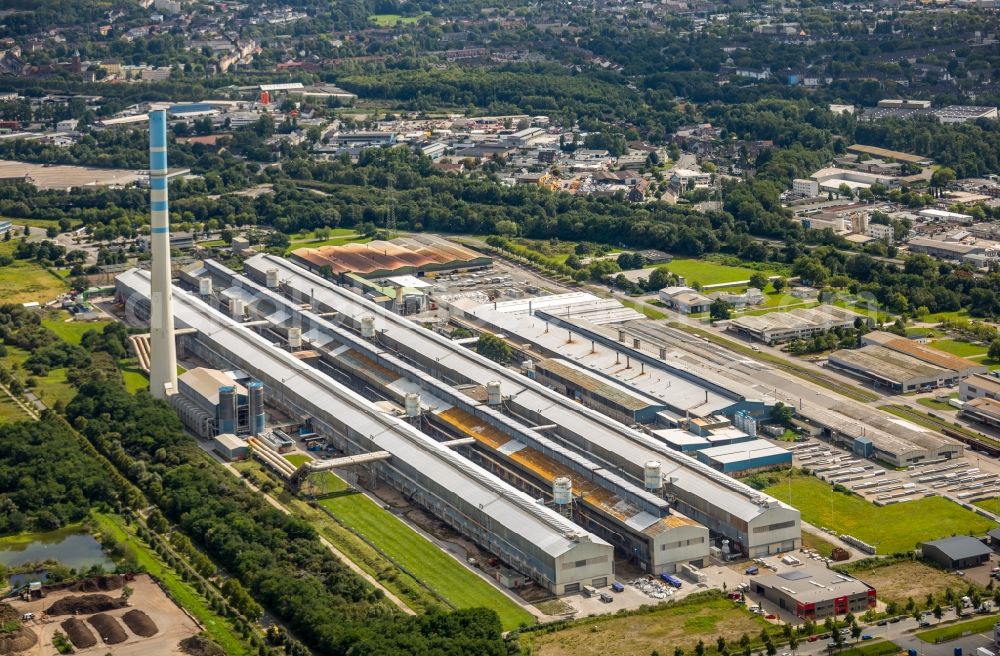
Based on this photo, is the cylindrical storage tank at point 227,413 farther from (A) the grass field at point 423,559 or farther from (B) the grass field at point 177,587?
(B) the grass field at point 177,587

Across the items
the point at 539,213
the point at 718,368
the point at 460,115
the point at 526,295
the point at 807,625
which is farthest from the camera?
the point at 460,115

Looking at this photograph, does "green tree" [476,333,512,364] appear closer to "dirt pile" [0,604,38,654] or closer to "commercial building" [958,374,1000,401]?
"commercial building" [958,374,1000,401]

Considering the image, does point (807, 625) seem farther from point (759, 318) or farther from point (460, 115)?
point (460, 115)

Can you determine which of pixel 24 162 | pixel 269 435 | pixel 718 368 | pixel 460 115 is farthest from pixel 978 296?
pixel 24 162

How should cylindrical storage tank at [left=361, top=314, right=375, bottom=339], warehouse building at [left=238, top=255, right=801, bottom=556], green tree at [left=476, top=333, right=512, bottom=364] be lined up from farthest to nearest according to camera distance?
cylindrical storage tank at [left=361, top=314, right=375, bottom=339]
green tree at [left=476, top=333, right=512, bottom=364]
warehouse building at [left=238, top=255, right=801, bottom=556]

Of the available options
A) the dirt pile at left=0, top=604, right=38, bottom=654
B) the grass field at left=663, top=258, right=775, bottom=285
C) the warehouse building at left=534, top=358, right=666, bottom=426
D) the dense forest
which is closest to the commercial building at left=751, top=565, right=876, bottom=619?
the dense forest

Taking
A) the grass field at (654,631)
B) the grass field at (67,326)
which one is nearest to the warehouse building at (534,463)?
the grass field at (654,631)
